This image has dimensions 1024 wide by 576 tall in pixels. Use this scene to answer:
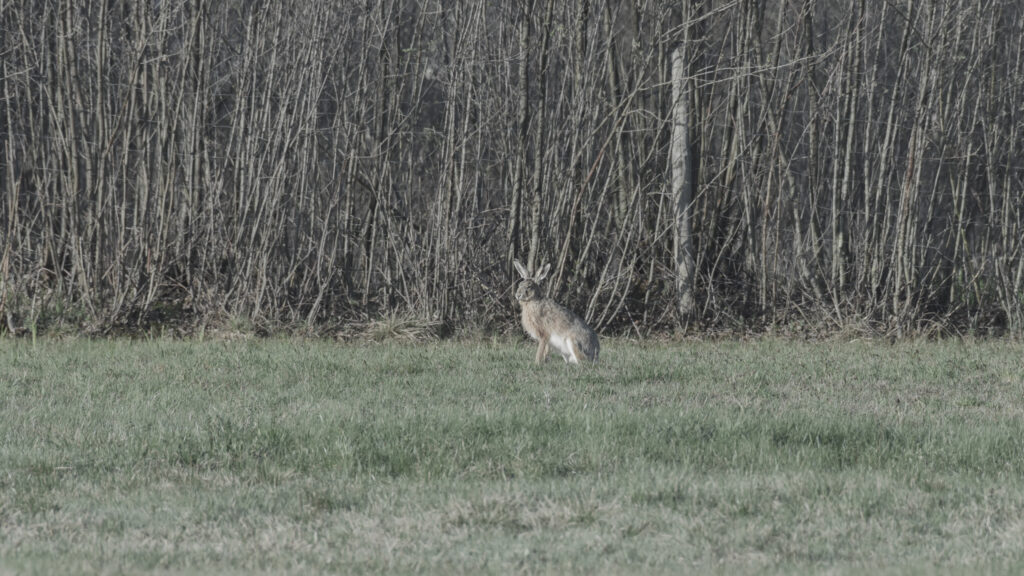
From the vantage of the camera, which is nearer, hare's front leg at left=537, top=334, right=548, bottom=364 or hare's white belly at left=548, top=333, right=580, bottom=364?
hare's white belly at left=548, top=333, right=580, bottom=364

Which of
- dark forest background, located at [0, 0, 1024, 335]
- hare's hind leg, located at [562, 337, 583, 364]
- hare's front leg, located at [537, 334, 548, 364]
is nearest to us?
hare's hind leg, located at [562, 337, 583, 364]

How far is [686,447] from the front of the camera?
259 inches

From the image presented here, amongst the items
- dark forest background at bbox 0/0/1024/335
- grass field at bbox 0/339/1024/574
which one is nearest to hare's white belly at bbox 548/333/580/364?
grass field at bbox 0/339/1024/574

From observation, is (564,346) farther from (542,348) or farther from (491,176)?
(491,176)

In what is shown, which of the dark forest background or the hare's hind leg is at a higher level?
the dark forest background

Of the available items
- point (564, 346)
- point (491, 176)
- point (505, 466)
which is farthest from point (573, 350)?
point (491, 176)

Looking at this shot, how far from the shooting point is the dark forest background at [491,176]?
12.2 m

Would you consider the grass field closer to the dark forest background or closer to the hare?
the hare

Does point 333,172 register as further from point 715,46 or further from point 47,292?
point 715,46

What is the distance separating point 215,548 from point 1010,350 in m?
8.86

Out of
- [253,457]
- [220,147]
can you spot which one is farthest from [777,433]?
[220,147]

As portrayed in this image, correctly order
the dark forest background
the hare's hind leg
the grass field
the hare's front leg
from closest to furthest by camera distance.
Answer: the grass field → the hare's hind leg → the hare's front leg → the dark forest background

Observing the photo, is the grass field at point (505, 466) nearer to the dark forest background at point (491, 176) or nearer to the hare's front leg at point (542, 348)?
the hare's front leg at point (542, 348)

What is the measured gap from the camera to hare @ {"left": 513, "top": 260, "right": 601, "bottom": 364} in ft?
30.9
